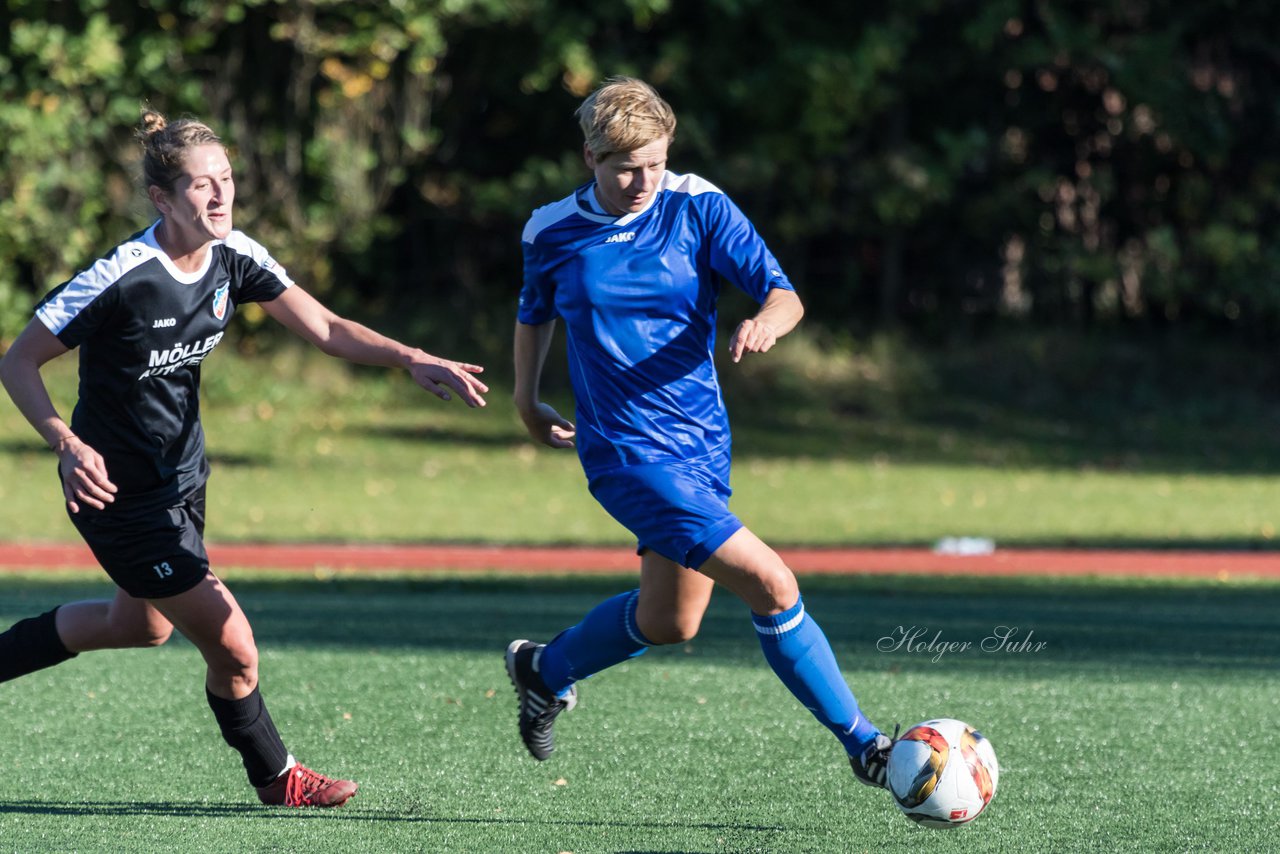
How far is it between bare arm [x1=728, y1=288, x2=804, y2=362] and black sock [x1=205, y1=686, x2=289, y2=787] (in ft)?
5.51

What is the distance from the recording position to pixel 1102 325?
70.4 feet

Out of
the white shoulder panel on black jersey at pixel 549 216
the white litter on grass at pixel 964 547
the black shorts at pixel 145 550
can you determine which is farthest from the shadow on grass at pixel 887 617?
the black shorts at pixel 145 550

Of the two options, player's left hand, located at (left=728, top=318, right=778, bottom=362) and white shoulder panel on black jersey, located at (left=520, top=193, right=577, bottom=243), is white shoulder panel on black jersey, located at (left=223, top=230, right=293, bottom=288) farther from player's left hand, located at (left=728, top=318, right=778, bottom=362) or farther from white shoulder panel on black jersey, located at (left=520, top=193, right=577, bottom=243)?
player's left hand, located at (left=728, top=318, right=778, bottom=362)

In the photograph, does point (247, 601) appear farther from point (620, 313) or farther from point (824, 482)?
point (824, 482)

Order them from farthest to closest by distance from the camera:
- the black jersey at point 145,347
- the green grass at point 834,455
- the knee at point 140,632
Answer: the green grass at point 834,455 → the knee at point 140,632 → the black jersey at point 145,347

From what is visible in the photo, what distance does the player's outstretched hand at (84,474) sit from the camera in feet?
13.1

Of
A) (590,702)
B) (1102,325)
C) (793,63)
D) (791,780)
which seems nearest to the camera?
(791,780)

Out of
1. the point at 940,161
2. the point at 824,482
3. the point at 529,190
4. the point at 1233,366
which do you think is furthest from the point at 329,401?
the point at 1233,366

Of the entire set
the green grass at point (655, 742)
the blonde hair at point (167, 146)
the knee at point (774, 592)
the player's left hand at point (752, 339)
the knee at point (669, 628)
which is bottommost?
the green grass at point (655, 742)

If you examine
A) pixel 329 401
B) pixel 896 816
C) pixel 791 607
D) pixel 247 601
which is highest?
pixel 791 607

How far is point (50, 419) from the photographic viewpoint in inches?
161

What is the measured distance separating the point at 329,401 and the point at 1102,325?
995cm

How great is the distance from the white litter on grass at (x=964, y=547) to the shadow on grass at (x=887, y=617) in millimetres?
1376

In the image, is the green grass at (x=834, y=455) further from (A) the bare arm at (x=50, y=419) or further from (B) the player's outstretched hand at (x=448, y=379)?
(A) the bare arm at (x=50, y=419)
